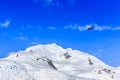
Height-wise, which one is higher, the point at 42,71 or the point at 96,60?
the point at 96,60

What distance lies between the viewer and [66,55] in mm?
120438

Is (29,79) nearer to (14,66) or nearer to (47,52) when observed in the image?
(14,66)

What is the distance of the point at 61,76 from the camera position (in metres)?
65.9

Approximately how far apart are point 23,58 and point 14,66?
47.0 ft

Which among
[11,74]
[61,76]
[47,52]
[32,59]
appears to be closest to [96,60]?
[47,52]

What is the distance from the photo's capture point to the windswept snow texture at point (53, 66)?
6205 cm

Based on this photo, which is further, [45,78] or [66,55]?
[66,55]

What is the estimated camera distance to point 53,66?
83.6 m

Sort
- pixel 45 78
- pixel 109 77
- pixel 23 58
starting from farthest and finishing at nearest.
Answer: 1. pixel 109 77
2. pixel 23 58
3. pixel 45 78

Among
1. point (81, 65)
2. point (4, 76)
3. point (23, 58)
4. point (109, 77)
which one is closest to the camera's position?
point (4, 76)

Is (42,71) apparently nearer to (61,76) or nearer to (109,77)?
(61,76)

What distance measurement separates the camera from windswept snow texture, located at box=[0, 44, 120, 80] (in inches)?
2443

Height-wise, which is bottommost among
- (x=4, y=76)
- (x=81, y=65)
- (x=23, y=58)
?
(x=4, y=76)

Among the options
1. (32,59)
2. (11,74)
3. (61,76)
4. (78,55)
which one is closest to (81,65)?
(78,55)
